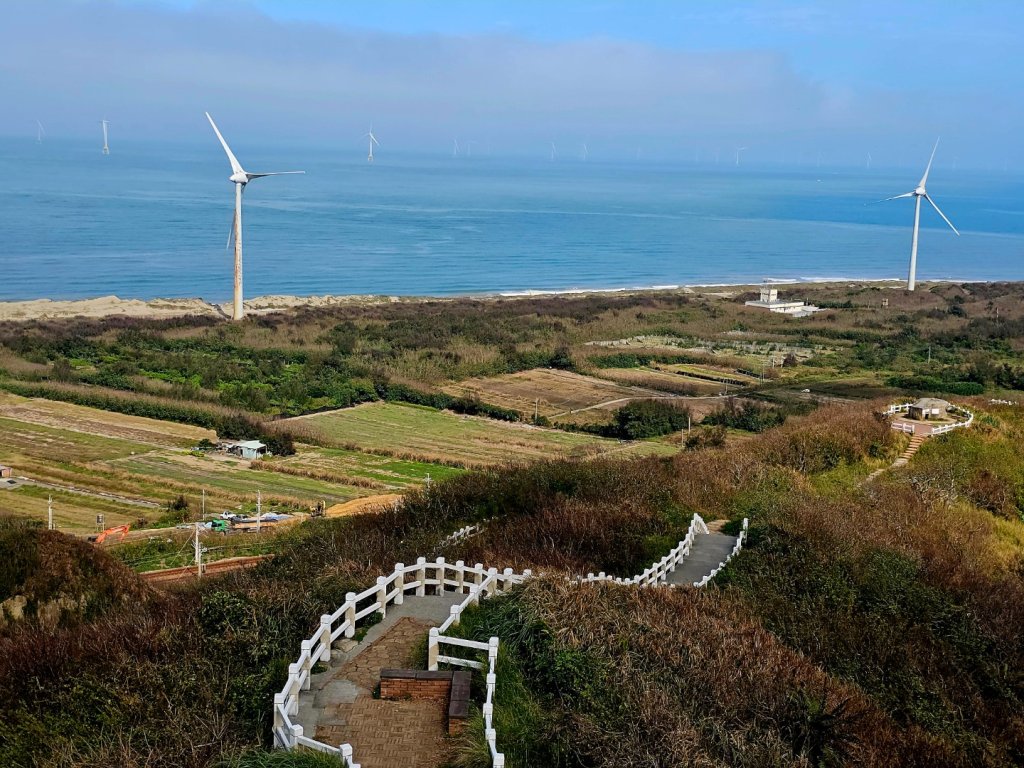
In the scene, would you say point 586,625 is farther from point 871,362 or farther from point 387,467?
point 871,362

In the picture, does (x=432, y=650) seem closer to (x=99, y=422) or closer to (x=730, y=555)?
(x=730, y=555)

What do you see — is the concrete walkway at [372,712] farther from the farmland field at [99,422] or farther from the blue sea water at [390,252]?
the blue sea water at [390,252]

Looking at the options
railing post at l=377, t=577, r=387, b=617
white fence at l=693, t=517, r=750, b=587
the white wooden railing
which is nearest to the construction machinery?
the white wooden railing

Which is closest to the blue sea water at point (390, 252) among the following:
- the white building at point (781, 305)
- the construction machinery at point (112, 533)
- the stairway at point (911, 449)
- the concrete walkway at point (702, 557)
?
the white building at point (781, 305)

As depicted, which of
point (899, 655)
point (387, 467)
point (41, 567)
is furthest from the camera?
point (387, 467)

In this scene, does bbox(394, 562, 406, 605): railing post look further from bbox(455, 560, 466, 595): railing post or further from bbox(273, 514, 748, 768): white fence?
bbox(455, 560, 466, 595): railing post

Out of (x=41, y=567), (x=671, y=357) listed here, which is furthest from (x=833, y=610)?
(x=671, y=357)
